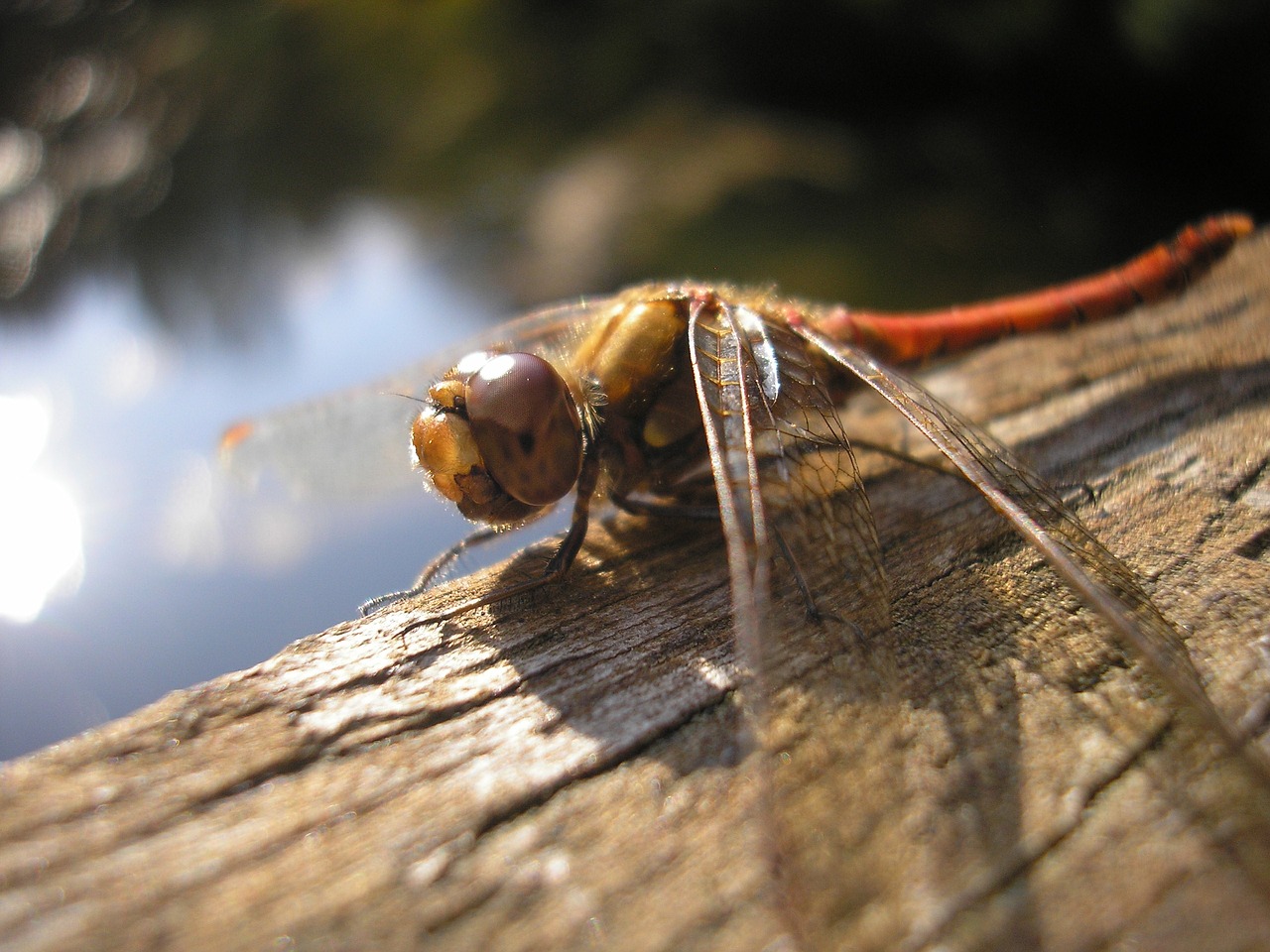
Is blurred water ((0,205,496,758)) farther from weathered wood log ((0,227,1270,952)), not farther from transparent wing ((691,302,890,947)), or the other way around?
transparent wing ((691,302,890,947))

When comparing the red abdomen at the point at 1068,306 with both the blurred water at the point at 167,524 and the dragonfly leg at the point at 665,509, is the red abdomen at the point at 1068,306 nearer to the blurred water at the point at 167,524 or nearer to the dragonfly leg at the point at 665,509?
the dragonfly leg at the point at 665,509

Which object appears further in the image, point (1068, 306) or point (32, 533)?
point (32, 533)

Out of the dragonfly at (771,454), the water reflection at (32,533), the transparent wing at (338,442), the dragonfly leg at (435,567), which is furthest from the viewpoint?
the water reflection at (32,533)

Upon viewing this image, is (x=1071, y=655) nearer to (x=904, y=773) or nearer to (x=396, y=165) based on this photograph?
(x=904, y=773)

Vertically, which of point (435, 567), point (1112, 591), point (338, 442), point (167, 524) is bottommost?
point (1112, 591)

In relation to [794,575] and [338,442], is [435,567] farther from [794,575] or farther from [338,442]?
[338,442]

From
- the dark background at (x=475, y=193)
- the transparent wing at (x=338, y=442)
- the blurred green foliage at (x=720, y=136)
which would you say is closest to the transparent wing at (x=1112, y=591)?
the transparent wing at (x=338, y=442)

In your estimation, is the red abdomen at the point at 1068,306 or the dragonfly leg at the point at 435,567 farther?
the red abdomen at the point at 1068,306


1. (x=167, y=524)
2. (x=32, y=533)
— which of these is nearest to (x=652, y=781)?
(x=167, y=524)
